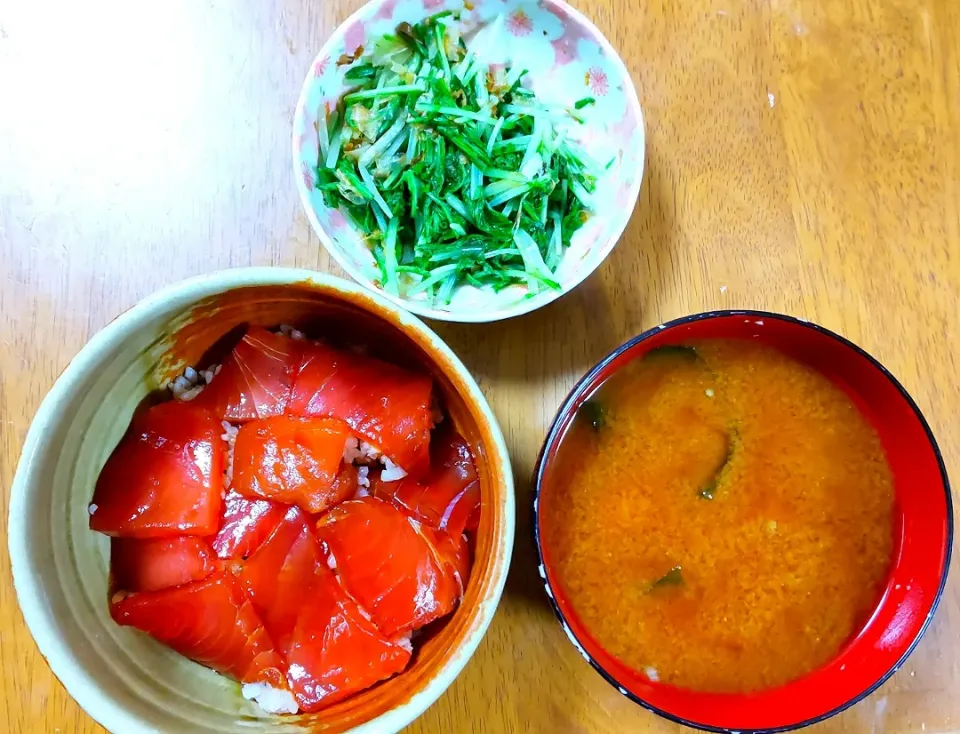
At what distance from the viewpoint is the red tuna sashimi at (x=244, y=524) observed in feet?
3.14

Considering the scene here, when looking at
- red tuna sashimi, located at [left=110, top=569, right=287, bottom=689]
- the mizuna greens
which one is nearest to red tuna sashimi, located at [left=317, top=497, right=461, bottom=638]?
red tuna sashimi, located at [left=110, top=569, right=287, bottom=689]

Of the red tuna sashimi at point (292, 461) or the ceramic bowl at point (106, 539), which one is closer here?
the ceramic bowl at point (106, 539)

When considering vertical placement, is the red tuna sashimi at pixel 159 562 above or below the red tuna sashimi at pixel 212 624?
above

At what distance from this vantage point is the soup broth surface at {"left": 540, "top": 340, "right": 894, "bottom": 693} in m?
1.10

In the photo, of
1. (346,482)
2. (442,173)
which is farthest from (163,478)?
(442,173)

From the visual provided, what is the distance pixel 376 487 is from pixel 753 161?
0.79 m

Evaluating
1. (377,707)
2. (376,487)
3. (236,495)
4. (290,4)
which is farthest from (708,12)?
(377,707)

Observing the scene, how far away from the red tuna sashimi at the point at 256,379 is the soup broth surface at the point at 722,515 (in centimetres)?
38

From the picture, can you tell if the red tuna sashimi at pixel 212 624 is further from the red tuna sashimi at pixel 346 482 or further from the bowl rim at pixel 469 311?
the bowl rim at pixel 469 311

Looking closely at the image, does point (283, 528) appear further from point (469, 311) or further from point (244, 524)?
point (469, 311)

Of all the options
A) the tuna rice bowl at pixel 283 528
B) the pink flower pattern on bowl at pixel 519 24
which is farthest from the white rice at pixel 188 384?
the pink flower pattern on bowl at pixel 519 24

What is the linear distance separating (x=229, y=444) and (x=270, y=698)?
0.30 metres

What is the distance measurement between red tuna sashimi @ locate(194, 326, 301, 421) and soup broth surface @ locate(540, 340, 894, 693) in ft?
1.24

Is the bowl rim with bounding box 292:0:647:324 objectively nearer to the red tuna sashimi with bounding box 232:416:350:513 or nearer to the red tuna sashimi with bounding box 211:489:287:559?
the red tuna sashimi with bounding box 232:416:350:513
